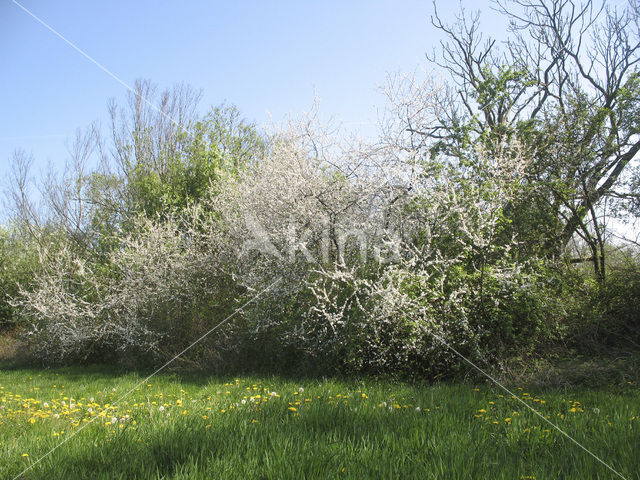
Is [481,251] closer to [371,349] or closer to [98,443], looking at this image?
[371,349]

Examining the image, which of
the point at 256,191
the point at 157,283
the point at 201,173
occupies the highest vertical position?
the point at 201,173

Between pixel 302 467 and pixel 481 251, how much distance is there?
451 cm

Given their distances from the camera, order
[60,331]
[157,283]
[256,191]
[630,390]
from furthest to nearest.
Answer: [60,331] < [157,283] < [256,191] < [630,390]

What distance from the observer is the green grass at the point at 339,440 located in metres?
2.57

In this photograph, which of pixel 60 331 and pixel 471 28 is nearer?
pixel 60 331

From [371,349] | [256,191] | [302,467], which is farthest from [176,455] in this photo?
[256,191]

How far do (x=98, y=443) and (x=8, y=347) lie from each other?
13735mm

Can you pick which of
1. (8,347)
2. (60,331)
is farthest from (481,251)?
Result: (8,347)

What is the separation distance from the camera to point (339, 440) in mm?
3043

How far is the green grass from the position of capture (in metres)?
2.57

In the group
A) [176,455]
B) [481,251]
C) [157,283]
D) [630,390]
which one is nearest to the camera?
[176,455]

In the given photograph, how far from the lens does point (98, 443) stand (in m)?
3.07

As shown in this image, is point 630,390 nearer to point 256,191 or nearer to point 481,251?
point 481,251

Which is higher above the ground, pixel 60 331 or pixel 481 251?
pixel 481 251
